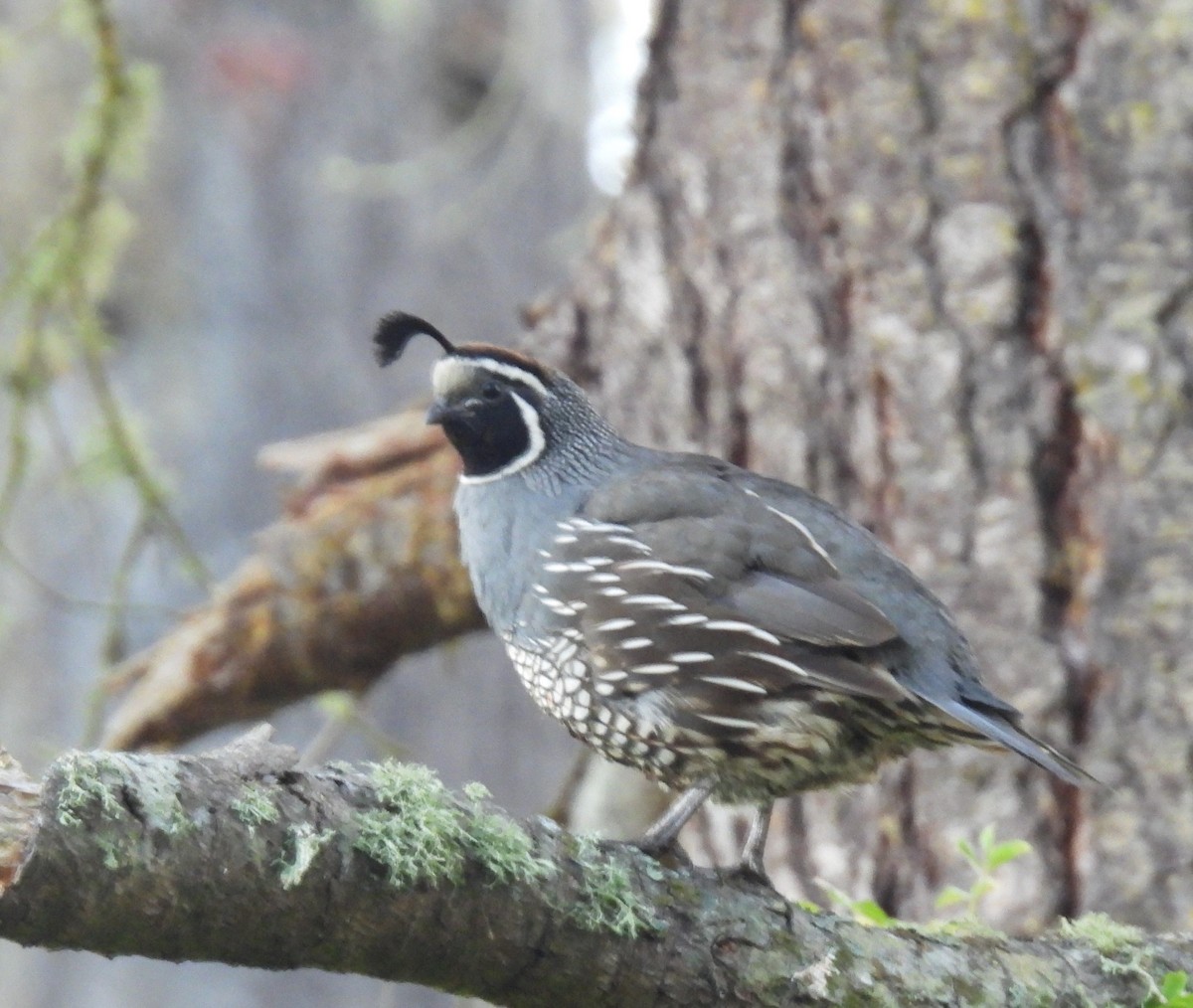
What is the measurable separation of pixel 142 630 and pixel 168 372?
43.9 inches

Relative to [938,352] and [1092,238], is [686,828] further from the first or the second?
[1092,238]

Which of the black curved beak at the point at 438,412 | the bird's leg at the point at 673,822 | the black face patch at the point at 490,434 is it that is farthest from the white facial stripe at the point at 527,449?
the bird's leg at the point at 673,822

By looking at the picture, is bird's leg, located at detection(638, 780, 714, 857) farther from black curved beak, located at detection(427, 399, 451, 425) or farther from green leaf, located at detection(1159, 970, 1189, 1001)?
black curved beak, located at detection(427, 399, 451, 425)

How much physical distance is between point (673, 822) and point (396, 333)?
4.67 feet

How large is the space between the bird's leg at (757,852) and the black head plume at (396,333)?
1.28m

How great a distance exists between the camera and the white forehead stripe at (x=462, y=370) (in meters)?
3.94

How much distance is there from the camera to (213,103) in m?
7.04

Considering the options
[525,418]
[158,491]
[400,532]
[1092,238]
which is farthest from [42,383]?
[1092,238]

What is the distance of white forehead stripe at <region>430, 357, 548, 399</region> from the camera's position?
3943 millimetres

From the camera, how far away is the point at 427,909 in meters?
2.36

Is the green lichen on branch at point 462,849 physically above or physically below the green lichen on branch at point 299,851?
above

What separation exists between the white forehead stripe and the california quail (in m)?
0.36

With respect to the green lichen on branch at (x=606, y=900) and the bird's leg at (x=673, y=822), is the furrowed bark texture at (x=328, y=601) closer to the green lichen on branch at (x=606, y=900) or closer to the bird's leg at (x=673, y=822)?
the bird's leg at (x=673, y=822)

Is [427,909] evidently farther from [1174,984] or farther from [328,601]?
[328,601]
